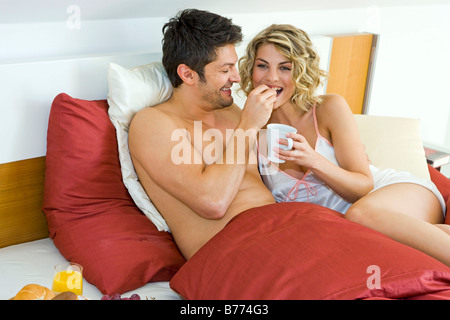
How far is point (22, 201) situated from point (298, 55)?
113cm

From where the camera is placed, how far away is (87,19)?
2027 millimetres

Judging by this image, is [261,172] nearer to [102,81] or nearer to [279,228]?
[279,228]

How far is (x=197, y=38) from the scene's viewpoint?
1.84 m

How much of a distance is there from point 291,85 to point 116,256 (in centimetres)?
91

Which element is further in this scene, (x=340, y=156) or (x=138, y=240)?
(x=340, y=156)

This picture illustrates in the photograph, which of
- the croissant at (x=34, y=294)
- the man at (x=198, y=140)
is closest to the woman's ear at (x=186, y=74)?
the man at (x=198, y=140)

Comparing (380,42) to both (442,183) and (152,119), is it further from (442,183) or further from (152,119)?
(152,119)

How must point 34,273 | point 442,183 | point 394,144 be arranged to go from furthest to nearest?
point 394,144
point 442,183
point 34,273

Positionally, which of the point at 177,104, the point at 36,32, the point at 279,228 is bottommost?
the point at 279,228

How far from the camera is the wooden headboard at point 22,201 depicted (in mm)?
1810

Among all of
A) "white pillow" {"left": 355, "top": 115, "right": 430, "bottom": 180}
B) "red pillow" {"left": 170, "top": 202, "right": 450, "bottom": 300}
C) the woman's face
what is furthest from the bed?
the woman's face

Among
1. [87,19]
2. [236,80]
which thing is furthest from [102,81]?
[236,80]

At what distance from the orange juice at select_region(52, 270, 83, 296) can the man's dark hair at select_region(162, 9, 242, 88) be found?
0.82 metres

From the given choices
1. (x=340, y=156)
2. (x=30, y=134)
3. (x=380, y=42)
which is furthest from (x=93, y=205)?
(x=380, y=42)
